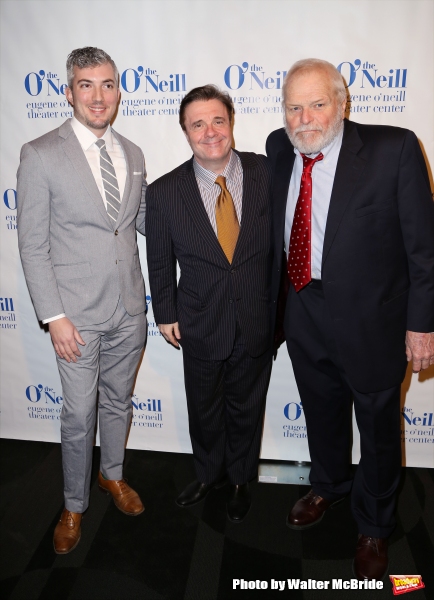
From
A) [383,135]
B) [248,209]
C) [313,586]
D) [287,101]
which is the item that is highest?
[287,101]

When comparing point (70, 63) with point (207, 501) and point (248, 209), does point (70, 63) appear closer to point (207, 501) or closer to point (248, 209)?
point (248, 209)

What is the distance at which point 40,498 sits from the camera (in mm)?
2703

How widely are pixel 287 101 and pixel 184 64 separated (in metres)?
0.81

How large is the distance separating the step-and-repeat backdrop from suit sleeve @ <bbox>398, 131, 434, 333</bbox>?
0.74 m

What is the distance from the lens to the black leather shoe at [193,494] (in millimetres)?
2617

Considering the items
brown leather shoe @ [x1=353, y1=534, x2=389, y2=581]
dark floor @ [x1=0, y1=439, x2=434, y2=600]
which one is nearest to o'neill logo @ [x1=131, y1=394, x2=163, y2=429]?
dark floor @ [x1=0, y1=439, x2=434, y2=600]

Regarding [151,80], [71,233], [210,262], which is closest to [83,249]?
[71,233]

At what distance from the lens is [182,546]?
2.35 m

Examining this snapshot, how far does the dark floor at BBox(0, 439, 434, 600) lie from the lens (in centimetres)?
214

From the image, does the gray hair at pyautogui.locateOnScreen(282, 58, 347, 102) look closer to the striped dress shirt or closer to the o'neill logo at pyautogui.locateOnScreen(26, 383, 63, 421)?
the striped dress shirt

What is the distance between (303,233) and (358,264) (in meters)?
0.26

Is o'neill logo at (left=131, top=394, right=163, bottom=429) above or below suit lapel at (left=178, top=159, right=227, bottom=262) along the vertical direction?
below

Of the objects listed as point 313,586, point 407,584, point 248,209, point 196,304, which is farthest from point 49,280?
point 407,584

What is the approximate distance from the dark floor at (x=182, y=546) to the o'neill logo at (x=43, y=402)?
450mm
